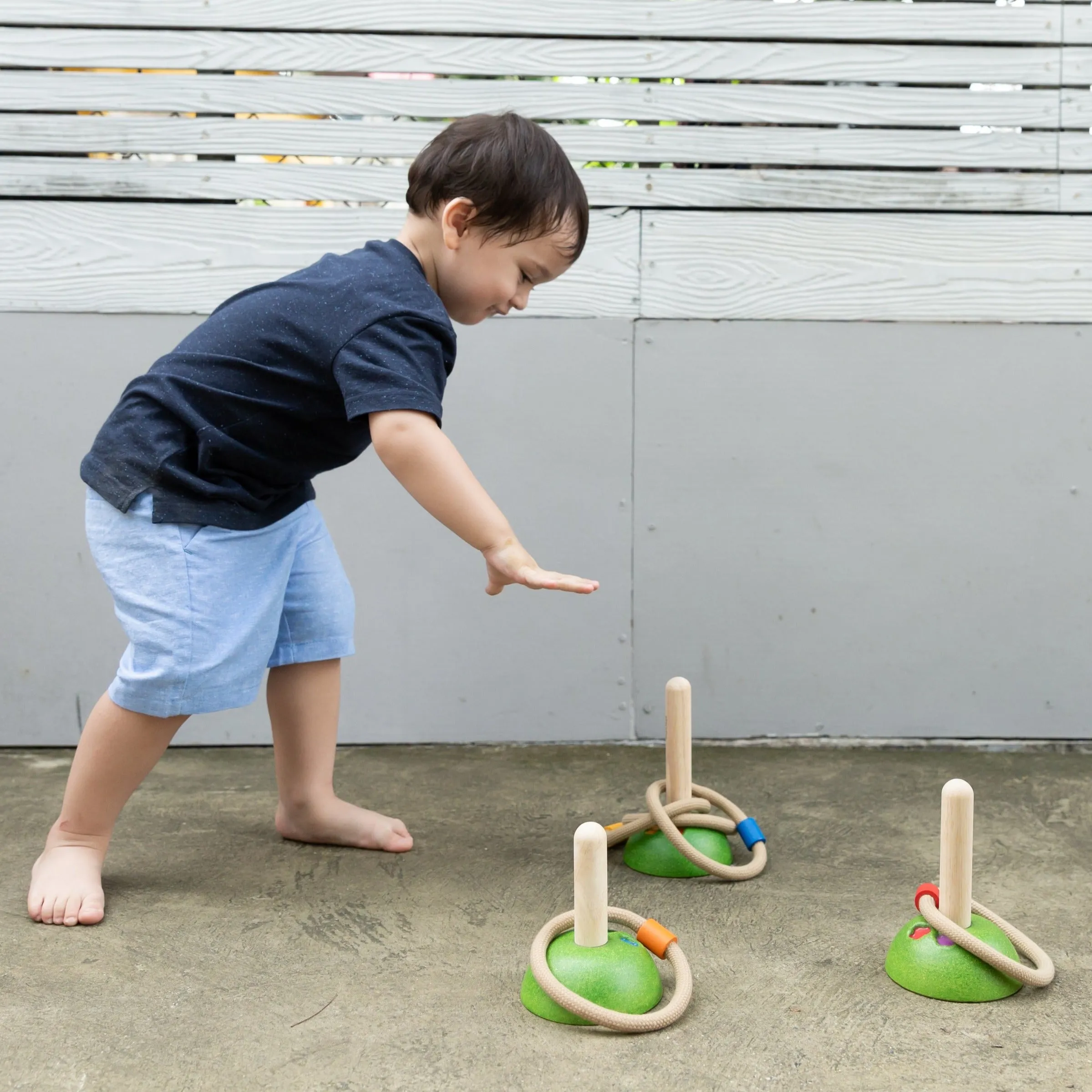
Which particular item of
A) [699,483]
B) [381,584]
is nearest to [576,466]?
[699,483]

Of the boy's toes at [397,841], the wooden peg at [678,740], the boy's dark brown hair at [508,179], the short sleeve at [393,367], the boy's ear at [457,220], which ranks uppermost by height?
the boy's dark brown hair at [508,179]

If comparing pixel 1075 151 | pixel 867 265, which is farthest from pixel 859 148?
pixel 1075 151

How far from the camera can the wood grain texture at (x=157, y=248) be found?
2381 millimetres

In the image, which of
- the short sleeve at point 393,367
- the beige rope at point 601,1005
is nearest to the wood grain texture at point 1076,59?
the short sleeve at point 393,367

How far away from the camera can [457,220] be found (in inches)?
63.2

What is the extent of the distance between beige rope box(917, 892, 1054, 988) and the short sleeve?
889 millimetres

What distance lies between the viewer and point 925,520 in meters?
2.49

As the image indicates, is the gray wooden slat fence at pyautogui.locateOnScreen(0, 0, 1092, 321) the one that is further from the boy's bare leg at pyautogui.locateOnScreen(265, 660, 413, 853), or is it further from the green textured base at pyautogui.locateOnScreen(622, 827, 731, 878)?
the green textured base at pyautogui.locateOnScreen(622, 827, 731, 878)

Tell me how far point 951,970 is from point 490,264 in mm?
Result: 1111

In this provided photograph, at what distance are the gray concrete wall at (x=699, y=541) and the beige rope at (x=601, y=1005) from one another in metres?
1.10

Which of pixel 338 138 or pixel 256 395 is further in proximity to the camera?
pixel 338 138

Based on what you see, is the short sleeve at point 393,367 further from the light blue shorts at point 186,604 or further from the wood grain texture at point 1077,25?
the wood grain texture at point 1077,25

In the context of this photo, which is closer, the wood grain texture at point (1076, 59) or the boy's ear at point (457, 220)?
the boy's ear at point (457, 220)

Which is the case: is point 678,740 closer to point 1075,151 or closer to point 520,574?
point 520,574
